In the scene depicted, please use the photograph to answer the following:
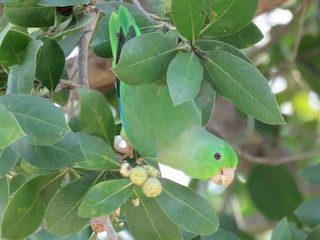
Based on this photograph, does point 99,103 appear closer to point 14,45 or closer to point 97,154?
point 97,154

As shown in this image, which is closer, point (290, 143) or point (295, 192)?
point (295, 192)

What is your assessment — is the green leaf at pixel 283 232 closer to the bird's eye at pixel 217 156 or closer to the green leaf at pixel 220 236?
the green leaf at pixel 220 236

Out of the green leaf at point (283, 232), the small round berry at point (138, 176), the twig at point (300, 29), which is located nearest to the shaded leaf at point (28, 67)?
the small round berry at point (138, 176)

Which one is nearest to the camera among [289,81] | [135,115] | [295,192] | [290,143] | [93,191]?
[93,191]

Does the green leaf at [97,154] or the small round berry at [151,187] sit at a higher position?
the green leaf at [97,154]

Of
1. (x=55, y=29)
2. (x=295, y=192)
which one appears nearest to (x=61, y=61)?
(x=55, y=29)

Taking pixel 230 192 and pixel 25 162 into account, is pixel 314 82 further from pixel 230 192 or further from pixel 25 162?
pixel 25 162
